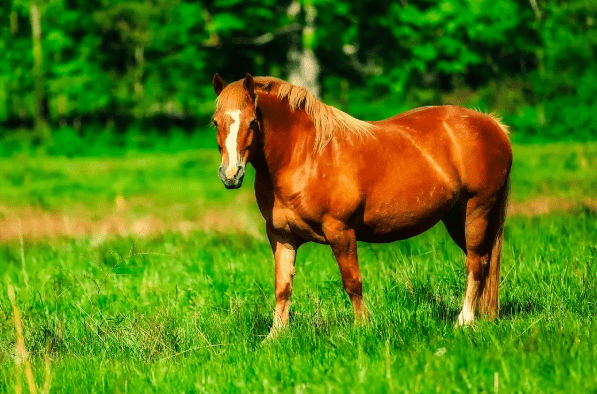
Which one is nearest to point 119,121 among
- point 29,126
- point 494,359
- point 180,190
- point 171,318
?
point 29,126

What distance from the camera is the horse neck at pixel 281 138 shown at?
17.2 feet

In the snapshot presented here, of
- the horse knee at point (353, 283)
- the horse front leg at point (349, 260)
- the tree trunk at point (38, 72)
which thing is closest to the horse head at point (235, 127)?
Answer: the horse front leg at point (349, 260)

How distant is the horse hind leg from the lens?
5.80 m

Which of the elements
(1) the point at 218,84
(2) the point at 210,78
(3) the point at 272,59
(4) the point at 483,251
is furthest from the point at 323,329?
(3) the point at 272,59

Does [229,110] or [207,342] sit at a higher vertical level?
[229,110]

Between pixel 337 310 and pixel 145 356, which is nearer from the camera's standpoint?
pixel 145 356

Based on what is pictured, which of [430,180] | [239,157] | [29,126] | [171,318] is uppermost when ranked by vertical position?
[239,157]

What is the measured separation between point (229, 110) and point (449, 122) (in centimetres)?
191

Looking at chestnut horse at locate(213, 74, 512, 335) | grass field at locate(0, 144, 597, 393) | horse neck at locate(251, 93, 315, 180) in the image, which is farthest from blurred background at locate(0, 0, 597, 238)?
horse neck at locate(251, 93, 315, 180)

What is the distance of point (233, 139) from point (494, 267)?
243cm

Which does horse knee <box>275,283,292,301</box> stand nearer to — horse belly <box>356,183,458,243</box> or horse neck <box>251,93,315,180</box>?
horse belly <box>356,183,458,243</box>

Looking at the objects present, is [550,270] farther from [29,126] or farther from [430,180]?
[29,126]

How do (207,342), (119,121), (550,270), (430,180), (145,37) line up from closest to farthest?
(207,342) < (430,180) < (550,270) < (145,37) < (119,121)

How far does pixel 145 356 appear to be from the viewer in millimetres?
5027
